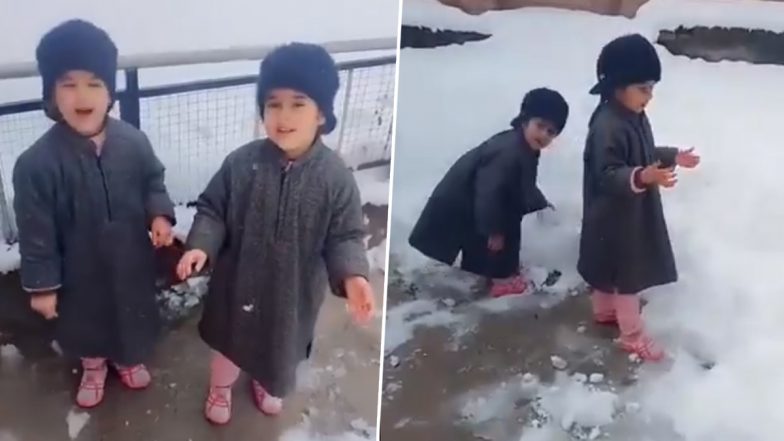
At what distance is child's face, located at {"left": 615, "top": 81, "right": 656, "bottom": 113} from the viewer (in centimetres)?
123

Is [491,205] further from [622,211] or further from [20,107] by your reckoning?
[20,107]

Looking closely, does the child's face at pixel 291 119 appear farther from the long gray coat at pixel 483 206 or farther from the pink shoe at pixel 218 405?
the pink shoe at pixel 218 405

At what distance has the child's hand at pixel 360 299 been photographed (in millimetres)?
1241

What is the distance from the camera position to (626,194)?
1233mm

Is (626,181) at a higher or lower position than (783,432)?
higher

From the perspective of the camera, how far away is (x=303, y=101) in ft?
3.96

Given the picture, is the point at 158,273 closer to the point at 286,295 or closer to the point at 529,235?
the point at 286,295

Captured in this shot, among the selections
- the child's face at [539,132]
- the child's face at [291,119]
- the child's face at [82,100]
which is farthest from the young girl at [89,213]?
the child's face at [539,132]

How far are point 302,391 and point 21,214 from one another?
1.24 ft

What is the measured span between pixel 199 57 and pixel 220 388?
1.25 feet

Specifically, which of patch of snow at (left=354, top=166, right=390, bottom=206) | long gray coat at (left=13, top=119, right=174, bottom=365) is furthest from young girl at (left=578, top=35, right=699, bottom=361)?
long gray coat at (left=13, top=119, right=174, bottom=365)

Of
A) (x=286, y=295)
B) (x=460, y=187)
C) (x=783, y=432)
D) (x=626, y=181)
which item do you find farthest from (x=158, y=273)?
(x=783, y=432)

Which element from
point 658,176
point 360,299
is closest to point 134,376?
point 360,299

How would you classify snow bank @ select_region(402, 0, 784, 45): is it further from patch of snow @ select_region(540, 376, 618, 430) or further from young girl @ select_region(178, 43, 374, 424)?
patch of snow @ select_region(540, 376, 618, 430)
